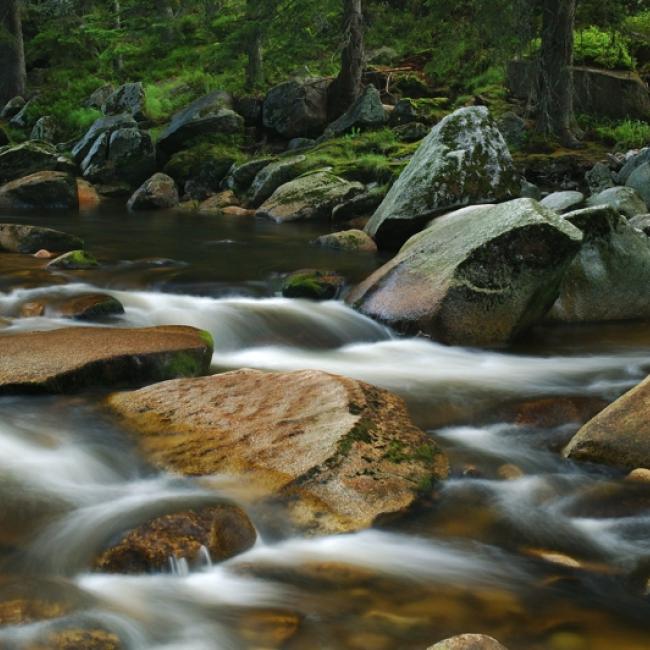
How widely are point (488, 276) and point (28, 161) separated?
15757mm

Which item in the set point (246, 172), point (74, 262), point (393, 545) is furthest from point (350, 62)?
point (393, 545)

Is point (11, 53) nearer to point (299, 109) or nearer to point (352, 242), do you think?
point (299, 109)

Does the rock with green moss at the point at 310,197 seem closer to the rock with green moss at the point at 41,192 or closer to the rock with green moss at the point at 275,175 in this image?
the rock with green moss at the point at 275,175

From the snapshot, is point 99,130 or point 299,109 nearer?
point 299,109

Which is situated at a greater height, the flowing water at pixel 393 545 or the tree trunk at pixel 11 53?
the tree trunk at pixel 11 53

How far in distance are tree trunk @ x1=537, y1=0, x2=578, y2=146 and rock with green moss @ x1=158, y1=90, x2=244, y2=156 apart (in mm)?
7979

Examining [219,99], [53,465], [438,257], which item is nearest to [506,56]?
[219,99]

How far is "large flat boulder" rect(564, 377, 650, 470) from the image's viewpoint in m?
4.07

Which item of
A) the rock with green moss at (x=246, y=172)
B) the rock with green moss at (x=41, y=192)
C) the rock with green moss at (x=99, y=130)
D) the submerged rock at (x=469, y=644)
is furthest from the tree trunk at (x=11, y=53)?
the submerged rock at (x=469, y=644)

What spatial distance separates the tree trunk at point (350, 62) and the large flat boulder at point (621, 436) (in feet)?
52.9

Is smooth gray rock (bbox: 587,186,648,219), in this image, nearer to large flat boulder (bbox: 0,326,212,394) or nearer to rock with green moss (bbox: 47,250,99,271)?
rock with green moss (bbox: 47,250,99,271)

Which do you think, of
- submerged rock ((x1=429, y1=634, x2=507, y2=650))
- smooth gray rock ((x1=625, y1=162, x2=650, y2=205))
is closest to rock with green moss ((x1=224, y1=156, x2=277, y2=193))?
smooth gray rock ((x1=625, y1=162, x2=650, y2=205))

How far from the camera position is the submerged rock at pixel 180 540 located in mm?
3059

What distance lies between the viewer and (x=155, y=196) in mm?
17562
